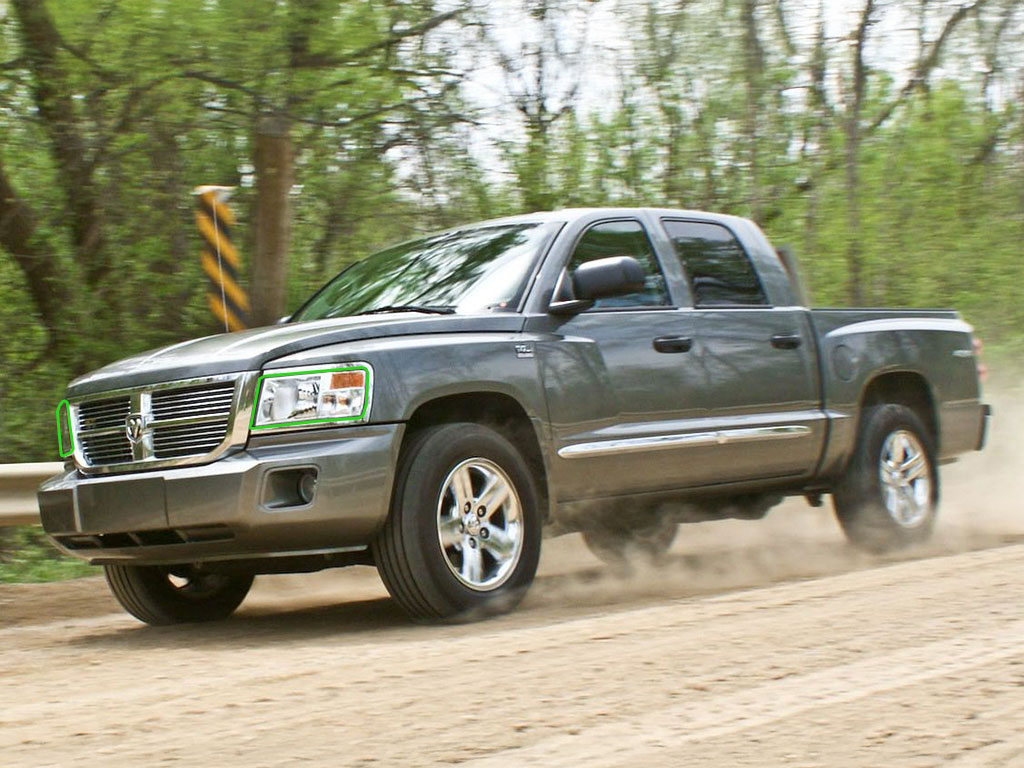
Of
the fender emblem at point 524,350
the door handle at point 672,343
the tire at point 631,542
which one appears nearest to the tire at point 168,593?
the fender emblem at point 524,350

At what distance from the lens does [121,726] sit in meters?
3.83

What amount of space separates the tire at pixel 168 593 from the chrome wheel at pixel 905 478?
11.6 feet

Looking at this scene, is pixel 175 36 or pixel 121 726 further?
pixel 175 36

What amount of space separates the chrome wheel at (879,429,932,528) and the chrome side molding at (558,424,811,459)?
2.60 ft

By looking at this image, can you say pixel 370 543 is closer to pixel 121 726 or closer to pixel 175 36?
pixel 121 726

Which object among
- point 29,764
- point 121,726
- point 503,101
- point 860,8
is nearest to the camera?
point 29,764

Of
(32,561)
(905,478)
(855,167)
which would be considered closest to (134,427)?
(32,561)

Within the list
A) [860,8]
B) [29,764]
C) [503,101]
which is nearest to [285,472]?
[29,764]

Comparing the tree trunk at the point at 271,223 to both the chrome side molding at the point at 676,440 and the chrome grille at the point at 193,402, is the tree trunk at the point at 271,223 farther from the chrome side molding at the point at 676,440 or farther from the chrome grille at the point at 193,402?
the chrome grille at the point at 193,402

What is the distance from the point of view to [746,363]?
22.9ft

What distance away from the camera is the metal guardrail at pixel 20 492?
7.32 m

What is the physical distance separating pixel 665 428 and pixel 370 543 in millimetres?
1679

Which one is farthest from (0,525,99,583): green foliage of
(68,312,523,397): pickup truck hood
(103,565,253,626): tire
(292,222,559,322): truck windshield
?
(68,312,523,397): pickup truck hood

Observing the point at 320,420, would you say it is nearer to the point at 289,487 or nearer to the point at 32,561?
the point at 289,487
